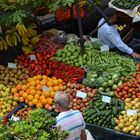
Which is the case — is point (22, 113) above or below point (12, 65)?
below

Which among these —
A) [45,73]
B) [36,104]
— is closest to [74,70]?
[45,73]

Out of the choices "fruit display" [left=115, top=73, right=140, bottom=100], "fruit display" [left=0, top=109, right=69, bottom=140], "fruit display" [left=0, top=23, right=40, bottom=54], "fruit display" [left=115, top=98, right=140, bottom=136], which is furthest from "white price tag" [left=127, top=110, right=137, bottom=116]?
"fruit display" [left=0, top=23, right=40, bottom=54]

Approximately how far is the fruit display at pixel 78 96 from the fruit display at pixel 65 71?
23 cm

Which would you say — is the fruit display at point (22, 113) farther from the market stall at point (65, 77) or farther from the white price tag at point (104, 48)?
the white price tag at point (104, 48)

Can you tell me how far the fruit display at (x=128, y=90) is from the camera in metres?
6.59

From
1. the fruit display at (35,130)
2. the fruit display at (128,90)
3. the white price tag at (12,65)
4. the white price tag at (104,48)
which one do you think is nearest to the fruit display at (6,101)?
the white price tag at (12,65)

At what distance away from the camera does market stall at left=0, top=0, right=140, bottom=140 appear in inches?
248

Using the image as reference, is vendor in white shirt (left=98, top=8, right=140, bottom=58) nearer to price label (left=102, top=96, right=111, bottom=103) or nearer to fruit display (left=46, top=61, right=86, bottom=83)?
fruit display (left=46, top=61, right=86, bottom=83)

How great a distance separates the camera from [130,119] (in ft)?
20.1

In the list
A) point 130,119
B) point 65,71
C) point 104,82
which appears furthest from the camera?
point 65,71

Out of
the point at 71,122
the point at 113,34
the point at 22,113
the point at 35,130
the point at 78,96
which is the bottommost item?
the point at 22,113

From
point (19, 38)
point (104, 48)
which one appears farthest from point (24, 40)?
point (104, 48)

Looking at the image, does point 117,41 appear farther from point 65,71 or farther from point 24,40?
point 24,40

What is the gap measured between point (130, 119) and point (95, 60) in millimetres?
1758
